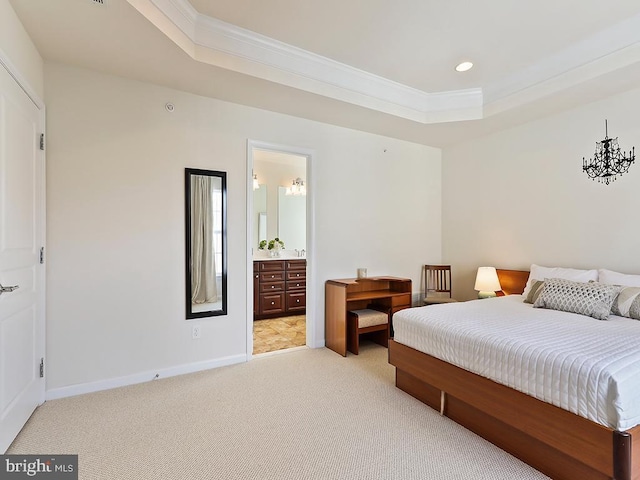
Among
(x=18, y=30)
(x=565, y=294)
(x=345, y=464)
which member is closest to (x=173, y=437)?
(x=345, y=464)

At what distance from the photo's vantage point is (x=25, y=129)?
2199 millimetres

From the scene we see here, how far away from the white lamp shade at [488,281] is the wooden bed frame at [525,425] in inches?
72.6

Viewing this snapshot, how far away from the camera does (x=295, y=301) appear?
212 inches

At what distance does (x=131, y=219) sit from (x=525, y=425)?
3252 millimetres

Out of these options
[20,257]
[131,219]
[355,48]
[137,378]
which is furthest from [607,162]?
[20,257]

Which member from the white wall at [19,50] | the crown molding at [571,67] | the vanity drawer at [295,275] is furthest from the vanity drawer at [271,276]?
the crown molding at [571,67]

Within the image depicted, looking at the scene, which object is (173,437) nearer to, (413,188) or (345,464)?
(345,464)

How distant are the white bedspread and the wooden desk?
925 millimetres

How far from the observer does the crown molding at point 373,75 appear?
8.11 feet

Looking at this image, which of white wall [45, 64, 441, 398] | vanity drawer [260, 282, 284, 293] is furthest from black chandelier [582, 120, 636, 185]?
vanity drawer [260, 282, 284, 293]

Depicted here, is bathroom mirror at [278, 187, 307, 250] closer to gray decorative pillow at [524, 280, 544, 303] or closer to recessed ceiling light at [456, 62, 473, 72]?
recessed ceiling light at [456, 62, 473, 72]

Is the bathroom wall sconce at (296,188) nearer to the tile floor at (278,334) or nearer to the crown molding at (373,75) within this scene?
the tile floor at (278,334)

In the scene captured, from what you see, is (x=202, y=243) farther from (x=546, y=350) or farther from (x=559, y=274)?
(x=559, y=274)

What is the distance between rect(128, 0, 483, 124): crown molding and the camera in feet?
7.67
